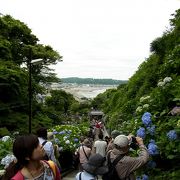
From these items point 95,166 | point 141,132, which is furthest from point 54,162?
point 141,132

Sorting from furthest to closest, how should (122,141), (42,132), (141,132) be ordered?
(42,132)
(141,132)
(122,141)

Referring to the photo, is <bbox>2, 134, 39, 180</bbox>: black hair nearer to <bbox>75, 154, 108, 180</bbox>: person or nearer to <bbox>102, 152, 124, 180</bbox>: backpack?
<bbox>75, 154, 108, 180</bbox>: person

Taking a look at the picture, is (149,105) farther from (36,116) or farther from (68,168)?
(36,116)

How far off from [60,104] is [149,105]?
172 feet

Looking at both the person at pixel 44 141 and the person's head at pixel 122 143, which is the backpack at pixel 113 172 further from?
the person at pixel 44 141

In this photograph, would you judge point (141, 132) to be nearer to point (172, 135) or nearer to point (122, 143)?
point (172, 135)

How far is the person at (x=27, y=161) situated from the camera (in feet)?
11.7

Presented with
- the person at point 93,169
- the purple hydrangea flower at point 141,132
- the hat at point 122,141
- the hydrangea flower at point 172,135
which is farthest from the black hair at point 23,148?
the purple hydrangea flower at point 141,132

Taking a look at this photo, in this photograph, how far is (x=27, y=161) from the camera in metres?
3.61

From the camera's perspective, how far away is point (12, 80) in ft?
85.4

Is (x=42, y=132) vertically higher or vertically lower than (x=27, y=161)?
lower

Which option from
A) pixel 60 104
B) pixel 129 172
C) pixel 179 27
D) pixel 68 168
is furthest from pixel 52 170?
pixel 60 104

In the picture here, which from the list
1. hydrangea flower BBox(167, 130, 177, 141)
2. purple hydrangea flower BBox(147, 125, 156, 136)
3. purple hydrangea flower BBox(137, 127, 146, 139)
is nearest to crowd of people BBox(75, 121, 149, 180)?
hydrangea flower BBox(167, 130, 177, 141)

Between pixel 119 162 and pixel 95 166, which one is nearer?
pixel 95 166
